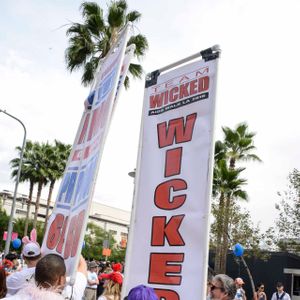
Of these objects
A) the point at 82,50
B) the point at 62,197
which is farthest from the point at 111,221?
the point at 62,197

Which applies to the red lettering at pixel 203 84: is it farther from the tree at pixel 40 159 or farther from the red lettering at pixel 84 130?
the tree at pixel 40 159

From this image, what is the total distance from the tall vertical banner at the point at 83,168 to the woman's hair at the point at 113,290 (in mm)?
675

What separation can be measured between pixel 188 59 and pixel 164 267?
6.32 ft

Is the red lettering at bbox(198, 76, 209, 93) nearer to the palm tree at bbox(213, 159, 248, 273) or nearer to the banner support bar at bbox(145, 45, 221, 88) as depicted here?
the banner support bar at bbox(145, 45, 221, 88)

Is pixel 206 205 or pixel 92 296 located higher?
pixel 206 205

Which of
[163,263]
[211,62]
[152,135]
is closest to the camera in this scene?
[163,263]

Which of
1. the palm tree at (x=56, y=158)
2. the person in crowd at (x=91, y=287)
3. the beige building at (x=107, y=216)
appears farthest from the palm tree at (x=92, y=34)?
the beige building at (x=107, y=216)

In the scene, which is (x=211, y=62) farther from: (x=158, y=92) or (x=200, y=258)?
(x=200, y=258)

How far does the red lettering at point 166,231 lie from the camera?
13.1ft

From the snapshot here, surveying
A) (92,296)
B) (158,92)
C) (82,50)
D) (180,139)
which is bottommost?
(92,296)

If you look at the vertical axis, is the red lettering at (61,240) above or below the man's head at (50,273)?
above

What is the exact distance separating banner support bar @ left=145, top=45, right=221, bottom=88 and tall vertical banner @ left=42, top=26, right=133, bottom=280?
0.42 m

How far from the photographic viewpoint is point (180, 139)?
14.0 feet

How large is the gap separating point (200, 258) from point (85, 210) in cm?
97
